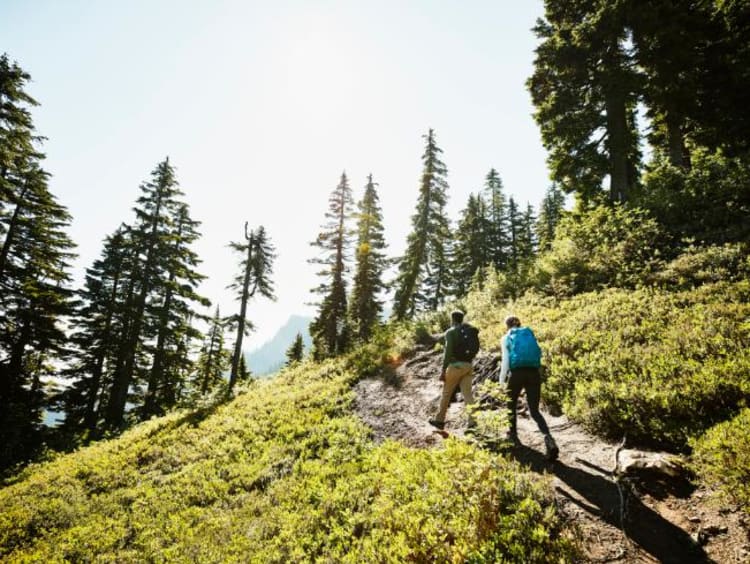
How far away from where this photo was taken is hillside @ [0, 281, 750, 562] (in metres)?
4.39

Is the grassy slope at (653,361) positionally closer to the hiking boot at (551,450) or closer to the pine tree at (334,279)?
the hiking boot at (551,450)

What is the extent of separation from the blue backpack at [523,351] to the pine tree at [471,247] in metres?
32.4

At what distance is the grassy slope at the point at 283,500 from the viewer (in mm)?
4730

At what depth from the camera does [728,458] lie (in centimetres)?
428

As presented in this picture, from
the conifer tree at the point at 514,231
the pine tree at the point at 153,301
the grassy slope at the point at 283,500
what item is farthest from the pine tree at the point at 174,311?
the conifer tree at the point at 514,231

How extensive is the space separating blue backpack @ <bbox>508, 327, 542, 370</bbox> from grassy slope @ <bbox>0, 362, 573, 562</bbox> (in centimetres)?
170

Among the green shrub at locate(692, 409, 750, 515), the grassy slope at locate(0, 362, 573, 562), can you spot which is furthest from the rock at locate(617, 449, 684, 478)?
the grassy slope at locate(0, 362, 573, 562)

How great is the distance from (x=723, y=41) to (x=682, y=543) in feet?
69.4

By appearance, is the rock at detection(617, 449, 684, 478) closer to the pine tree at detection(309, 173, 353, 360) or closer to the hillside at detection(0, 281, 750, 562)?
the hillside at detection(0, 281, 750, 562)

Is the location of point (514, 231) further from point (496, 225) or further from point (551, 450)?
point (551, 450)

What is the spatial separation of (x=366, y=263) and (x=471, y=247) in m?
15.5

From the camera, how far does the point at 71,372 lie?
83.0 ft

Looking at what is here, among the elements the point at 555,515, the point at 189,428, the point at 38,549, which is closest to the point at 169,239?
the point at 189,428

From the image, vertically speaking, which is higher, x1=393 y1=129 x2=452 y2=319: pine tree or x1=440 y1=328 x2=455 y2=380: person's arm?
x1=393 y1=129 x2=452 y2=319: pine tree
